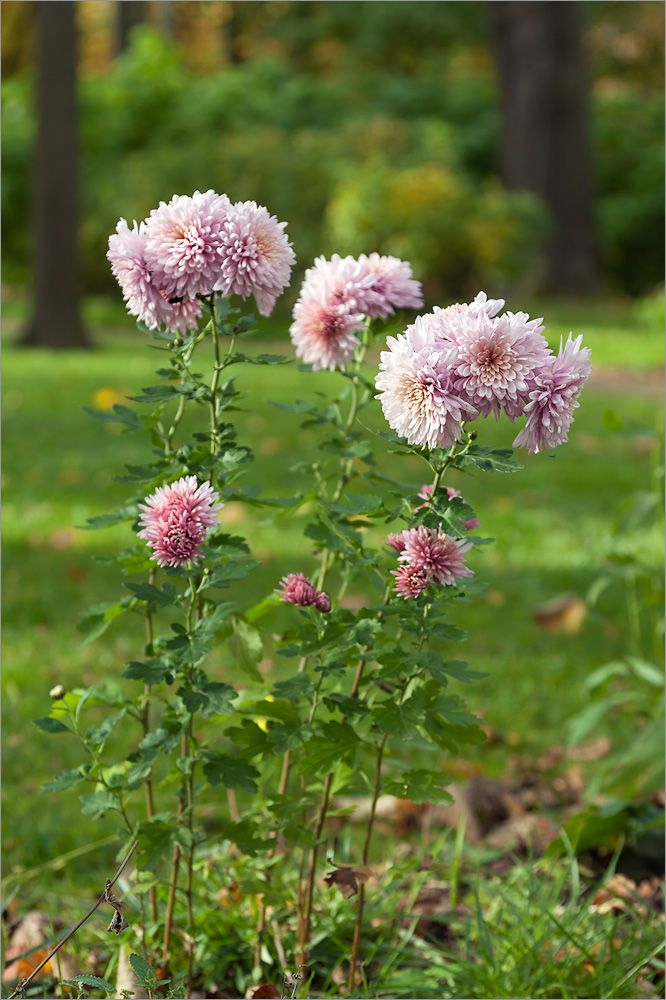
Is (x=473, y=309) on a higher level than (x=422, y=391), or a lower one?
higher

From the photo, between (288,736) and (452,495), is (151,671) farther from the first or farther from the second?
(452,495)

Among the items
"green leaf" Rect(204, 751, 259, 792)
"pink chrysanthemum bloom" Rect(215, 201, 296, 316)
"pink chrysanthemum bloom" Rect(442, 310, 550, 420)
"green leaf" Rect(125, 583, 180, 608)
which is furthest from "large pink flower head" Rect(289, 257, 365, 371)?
"green leaf" Rect(204, 751, 259, 792)

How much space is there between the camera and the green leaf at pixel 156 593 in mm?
1492

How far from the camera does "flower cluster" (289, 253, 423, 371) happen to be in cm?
165

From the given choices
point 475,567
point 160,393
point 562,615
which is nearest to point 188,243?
point 160,393

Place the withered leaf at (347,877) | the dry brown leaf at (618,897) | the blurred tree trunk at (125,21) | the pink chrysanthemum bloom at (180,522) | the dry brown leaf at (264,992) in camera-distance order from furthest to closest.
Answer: the blurred tree trunk at (125,21)
the dry brown leaf at (618,897)
the dry brown leaf at (264,992)
the withered leaf at (347,877)
the pink chrysanthemum bloom at (180,522)

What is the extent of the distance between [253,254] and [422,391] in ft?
1.11

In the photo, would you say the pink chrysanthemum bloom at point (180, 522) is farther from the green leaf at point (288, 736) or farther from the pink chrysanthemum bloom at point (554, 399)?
the pink chrysanthemum bloom at point (554, 399)

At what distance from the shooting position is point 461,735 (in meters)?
1.62

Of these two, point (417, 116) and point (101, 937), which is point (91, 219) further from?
point (101, 937)

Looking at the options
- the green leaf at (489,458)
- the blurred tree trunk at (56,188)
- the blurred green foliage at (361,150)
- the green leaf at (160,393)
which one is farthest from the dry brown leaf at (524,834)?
the blurred green foliage at (361,150)

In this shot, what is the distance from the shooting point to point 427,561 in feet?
4.81

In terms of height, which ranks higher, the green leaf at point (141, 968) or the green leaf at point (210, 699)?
the green leaf at point (210, 699)

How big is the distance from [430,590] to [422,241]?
33.0 ft
